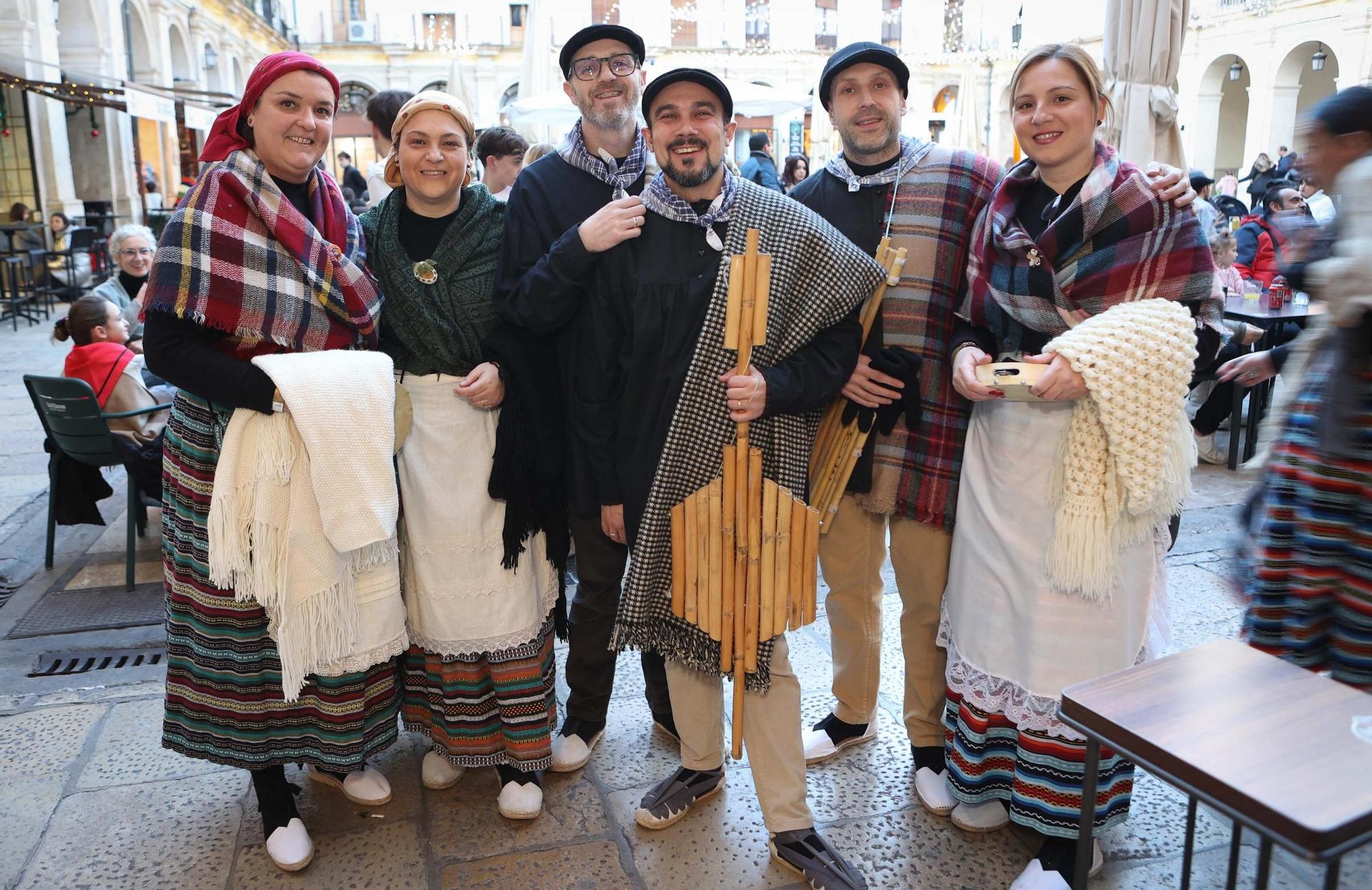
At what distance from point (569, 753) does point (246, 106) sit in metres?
1.99

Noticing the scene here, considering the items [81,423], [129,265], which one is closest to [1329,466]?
[81,423]

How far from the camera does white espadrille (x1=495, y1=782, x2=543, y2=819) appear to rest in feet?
8.61

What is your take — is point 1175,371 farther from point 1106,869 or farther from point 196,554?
point 196,554

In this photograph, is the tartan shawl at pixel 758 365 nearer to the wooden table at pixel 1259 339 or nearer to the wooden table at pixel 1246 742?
the wooden table at pixel 1246 742

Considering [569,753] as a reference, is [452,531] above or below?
above

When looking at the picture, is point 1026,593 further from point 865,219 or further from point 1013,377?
point 865,219

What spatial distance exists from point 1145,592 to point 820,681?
138 centimetres

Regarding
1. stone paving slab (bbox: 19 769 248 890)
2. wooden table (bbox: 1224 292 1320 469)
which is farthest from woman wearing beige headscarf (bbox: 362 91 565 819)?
wooden table (bbox: 1224 292 1320 469)

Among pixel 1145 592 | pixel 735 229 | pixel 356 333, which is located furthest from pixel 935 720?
pixel 356 333

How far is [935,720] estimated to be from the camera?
9.01ft

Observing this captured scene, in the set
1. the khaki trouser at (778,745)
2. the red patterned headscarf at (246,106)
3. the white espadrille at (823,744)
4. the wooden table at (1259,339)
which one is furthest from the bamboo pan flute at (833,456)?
the wooden table at (1259,339)

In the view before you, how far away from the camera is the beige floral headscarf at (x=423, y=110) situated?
2.45 metres

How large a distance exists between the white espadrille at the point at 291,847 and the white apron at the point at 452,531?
562 mm

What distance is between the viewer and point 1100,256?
2219mm
